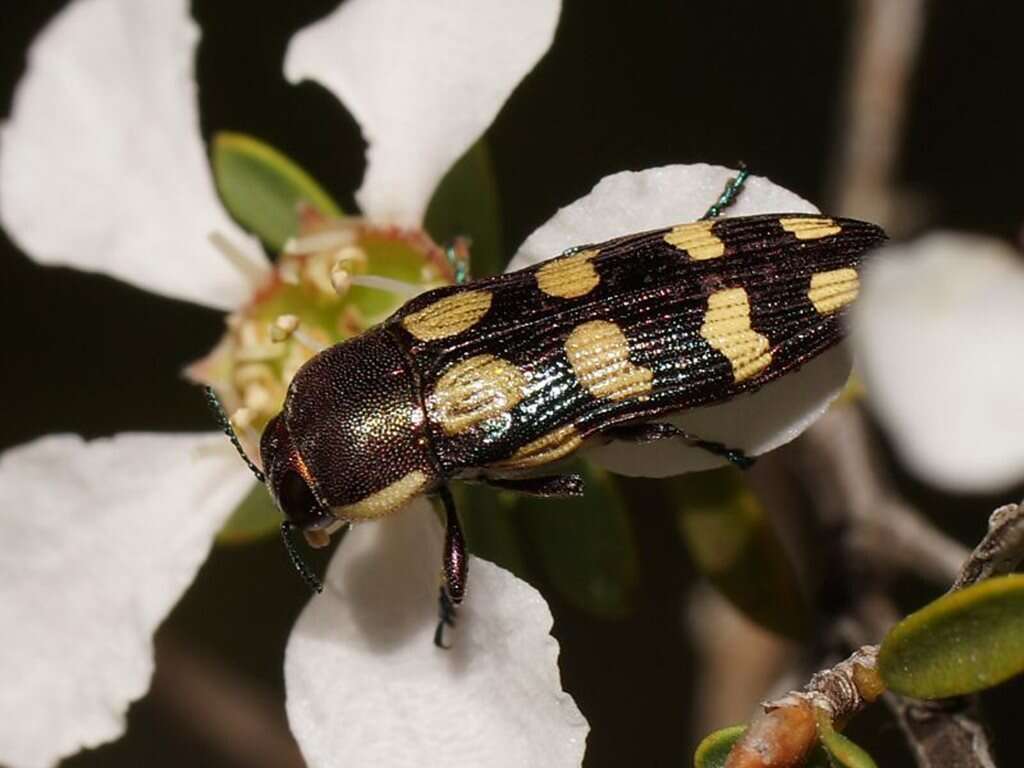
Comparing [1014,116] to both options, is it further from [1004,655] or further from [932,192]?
[1004,655]

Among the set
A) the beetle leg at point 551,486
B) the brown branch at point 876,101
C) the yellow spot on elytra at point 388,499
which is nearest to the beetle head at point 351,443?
the yellow spot on elytra at point 388,499

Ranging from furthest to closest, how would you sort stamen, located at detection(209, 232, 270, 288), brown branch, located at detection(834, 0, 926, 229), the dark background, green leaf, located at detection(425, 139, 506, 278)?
the dark background → brown branch, located at detection(834, 0, 926, 229) → stamen, located at detection(209, 232, 270, 288) → green leaf, located at detection(425, 139, 506, 278)

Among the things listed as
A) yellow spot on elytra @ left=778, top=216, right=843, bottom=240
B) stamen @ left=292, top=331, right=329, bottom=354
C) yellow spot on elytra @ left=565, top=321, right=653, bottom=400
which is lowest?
stamen @ left=292, top=331, right=329, bottom=354

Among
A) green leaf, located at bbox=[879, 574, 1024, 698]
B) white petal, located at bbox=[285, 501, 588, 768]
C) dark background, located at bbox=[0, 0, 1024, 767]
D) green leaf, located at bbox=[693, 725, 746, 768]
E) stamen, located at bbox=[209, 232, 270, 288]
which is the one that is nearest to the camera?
green leaf, located at bbox=[879, 574, 1024, 698]

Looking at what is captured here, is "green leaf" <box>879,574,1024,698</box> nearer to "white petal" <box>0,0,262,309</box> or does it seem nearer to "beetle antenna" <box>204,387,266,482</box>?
"beetle antenna" <box>204,387,266,482</box>

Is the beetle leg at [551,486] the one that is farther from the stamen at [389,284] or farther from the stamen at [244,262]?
the stamen at [244,262]

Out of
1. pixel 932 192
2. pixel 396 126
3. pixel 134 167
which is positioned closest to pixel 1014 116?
pixel 932 192

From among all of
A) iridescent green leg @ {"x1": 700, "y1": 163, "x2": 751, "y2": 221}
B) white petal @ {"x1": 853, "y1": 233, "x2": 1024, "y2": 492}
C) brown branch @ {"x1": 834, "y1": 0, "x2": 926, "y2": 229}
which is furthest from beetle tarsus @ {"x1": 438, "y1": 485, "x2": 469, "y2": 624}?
brown branch @ {"x1": 834, "y1": 0, "x2": 926, "y2": 229}

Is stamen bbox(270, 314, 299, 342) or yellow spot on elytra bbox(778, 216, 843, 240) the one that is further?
stamen bbox(270, 314, 299, 342)
